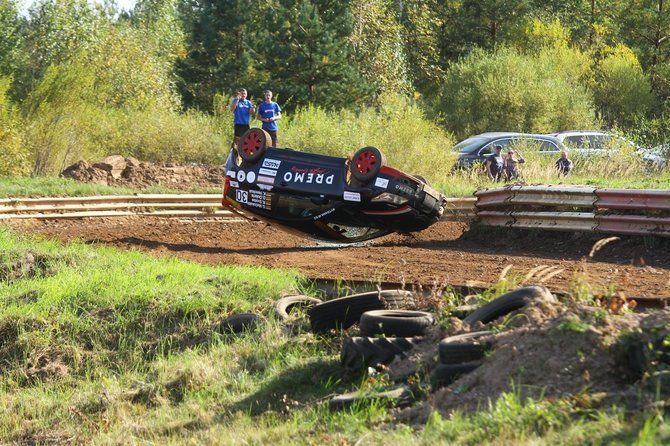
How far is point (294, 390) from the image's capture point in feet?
27.0

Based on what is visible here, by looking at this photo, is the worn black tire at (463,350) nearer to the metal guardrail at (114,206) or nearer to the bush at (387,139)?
the metal guardrail at (114,206)

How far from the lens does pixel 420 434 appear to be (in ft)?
19.8

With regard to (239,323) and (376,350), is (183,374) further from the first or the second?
(376,350)

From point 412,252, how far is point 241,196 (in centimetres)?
263

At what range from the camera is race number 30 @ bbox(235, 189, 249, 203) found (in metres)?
15.1

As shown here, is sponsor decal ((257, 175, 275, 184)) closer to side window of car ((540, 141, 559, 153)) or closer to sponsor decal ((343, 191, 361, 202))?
sponsor decal ((343, 191, 361, 202))

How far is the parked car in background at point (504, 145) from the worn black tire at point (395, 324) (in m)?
19.5

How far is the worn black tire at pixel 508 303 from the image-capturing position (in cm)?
769

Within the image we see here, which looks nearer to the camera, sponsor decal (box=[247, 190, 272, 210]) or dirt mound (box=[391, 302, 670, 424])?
dirt mound (box=[391, 302, 670, 424])

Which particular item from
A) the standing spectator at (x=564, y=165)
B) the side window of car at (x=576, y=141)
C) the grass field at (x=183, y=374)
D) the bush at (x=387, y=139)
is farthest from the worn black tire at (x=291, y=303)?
the side window of car at (x=576, y=141)

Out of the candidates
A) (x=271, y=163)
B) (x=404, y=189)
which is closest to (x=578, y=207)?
(x=404, y=189)

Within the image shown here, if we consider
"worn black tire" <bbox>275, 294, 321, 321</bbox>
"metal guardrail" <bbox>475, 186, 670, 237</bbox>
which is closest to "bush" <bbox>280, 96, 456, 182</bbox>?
"metal guardrail" <bbox>475, 186, 670, 237</bbox>

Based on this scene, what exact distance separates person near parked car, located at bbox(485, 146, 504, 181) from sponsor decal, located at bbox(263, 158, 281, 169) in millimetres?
11229

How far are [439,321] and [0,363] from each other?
5.06 m
